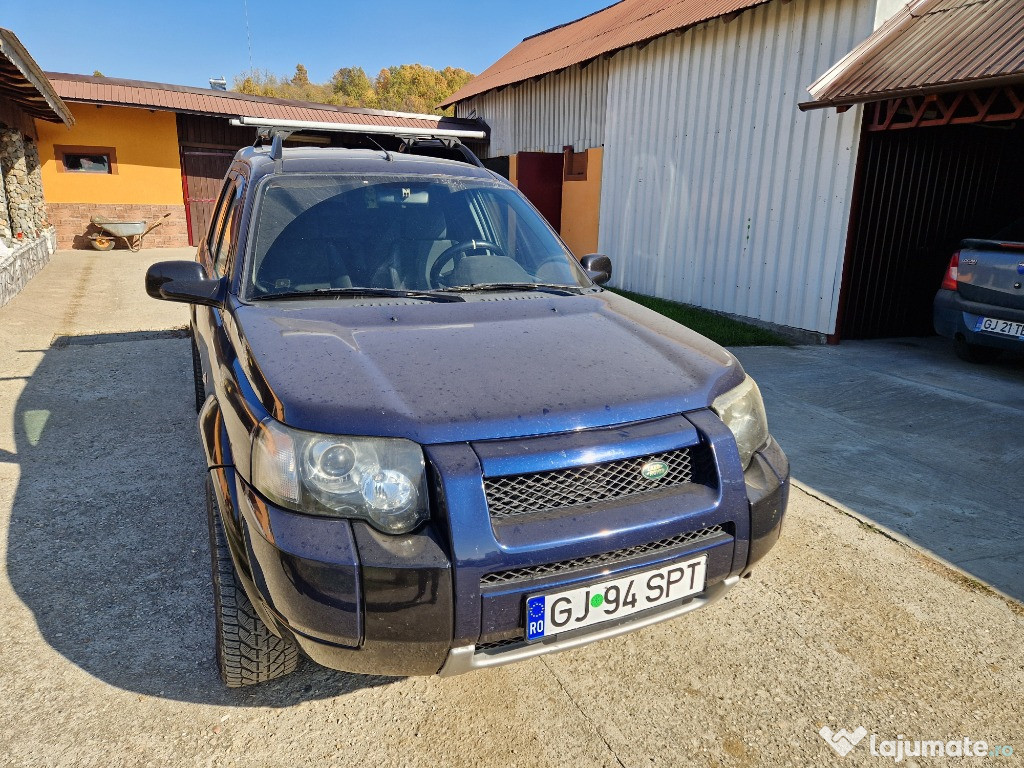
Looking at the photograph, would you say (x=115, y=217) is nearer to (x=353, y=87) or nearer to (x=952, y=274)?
(x=952, y=274)

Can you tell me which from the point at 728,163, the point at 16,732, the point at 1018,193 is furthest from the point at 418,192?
the point at 1018,193

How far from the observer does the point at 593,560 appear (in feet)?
6.45

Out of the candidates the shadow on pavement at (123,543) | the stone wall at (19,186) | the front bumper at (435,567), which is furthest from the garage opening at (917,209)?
the stone wall at (19,186)

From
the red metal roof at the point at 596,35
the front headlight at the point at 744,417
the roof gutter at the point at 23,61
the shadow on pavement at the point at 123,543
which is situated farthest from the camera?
the red metal roof at the point at 596,35

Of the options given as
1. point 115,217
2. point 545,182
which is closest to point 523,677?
point 545,182

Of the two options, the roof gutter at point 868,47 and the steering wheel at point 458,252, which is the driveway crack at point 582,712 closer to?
Answer: the steering wheel at point 458,252

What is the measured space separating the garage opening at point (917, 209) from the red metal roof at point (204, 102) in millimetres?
10878

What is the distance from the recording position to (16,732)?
214cm

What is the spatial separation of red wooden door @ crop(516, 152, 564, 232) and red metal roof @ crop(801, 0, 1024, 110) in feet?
26.2

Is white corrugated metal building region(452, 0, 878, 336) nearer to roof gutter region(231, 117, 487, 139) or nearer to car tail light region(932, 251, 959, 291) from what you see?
car tail light region(932, 251, 959, 291)

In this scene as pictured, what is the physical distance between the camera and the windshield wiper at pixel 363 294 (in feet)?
9.06

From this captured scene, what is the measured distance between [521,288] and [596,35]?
12.5 m

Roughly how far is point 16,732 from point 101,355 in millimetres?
5600

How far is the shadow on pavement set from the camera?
2.45 meters
